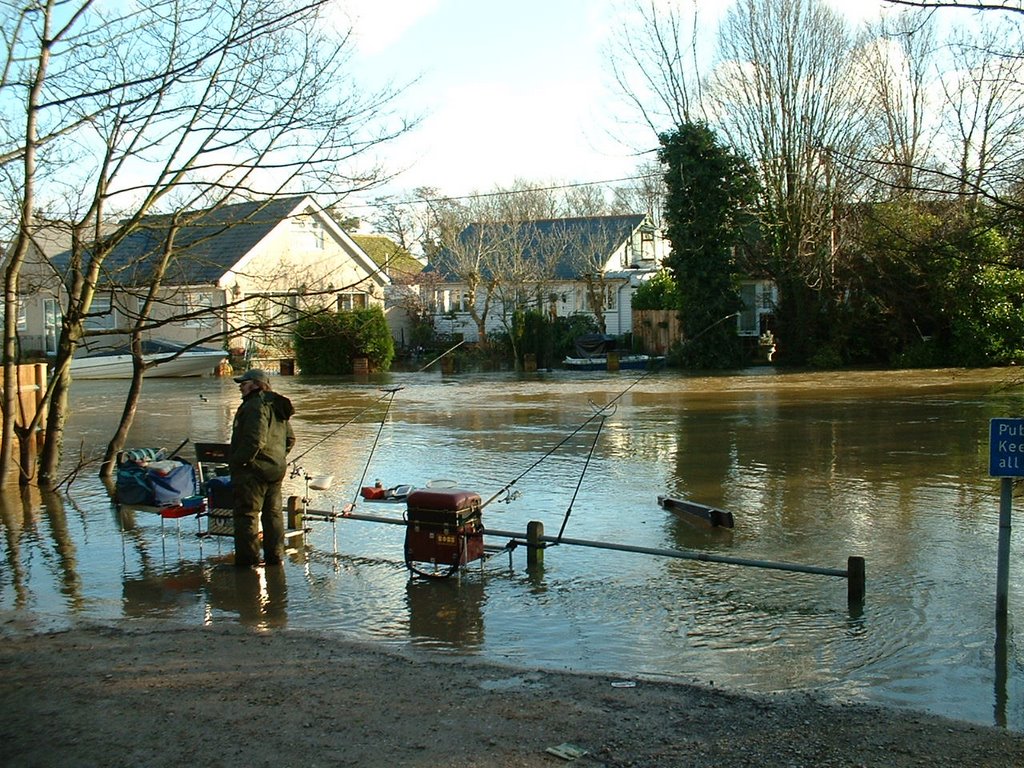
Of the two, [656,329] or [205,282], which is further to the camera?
[656,329]

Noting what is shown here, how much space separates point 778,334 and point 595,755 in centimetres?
3133

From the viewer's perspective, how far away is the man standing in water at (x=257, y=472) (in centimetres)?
879

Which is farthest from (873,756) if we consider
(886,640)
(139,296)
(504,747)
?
(139,296)

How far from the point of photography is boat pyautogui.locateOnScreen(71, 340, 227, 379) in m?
35.3

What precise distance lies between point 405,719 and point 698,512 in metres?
5.51

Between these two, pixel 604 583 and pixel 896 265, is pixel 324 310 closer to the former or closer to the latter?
pixel 604 583

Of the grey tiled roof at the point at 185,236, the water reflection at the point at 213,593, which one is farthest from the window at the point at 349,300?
the water reflection at the point at 213,593

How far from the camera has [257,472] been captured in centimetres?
879

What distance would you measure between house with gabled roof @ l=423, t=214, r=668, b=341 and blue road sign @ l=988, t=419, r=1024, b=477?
3362 cm

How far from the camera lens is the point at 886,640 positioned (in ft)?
22.2

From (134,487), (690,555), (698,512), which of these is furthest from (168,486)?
(698,512)

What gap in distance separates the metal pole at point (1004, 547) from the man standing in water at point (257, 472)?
5457mm

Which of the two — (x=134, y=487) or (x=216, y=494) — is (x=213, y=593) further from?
(x=134, y=487)

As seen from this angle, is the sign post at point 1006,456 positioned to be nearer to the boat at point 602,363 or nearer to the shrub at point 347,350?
the boat at point 602,363
